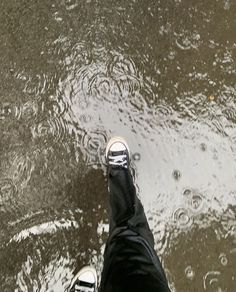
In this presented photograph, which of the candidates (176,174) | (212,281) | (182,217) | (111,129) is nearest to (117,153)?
(111,129)

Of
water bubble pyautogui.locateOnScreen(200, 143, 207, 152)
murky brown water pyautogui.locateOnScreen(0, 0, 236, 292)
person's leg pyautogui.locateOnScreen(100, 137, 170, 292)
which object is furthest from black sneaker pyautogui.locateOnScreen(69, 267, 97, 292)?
water bubble pyautogui.locateOnScreen(200, 143, 207, 152)

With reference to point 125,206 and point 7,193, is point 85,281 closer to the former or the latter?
point 125,206

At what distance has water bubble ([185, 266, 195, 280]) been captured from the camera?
1904 millimetres

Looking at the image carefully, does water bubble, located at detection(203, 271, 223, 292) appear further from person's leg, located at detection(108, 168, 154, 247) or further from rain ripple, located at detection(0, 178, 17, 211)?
rain ripple, located at detection(0, 178, 17, 211)

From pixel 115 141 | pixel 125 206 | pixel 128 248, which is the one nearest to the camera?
pixel 128 248

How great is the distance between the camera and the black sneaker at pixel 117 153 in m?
1.86

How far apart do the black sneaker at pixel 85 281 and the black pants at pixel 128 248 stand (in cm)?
21

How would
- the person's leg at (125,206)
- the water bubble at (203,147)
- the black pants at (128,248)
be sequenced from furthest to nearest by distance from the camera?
the water bubble at (203,147), the person's leg at (125,206), the black pants at (128,248)

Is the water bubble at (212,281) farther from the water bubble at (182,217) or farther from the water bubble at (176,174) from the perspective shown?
the water bubble at (176,174)

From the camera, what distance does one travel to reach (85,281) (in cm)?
185

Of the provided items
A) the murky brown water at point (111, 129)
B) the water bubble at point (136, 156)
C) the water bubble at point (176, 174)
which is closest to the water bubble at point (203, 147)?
the murky brown water at point (111, 129)

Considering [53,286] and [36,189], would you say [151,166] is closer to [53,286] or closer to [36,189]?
[36,189]

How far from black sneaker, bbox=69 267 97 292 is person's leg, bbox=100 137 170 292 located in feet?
0.68

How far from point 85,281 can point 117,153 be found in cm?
50
